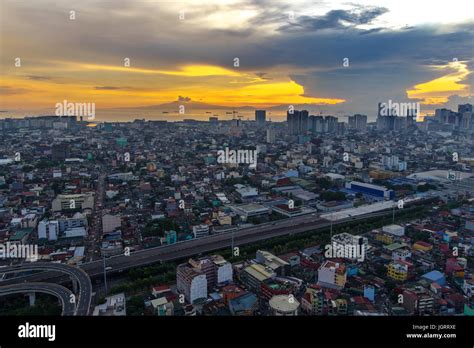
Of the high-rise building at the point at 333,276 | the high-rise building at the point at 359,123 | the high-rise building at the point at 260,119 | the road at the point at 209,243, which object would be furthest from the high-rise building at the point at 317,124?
the high-rise building at the point at 333,276

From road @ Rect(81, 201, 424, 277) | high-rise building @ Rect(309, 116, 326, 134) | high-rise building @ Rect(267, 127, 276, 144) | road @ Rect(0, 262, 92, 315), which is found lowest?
road @ Rect(81, 201, 424, 277)

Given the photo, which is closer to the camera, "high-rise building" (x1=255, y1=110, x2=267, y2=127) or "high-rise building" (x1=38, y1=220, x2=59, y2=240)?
"high-rise building" (x1=38, y1=220, x2=59, y2=240)

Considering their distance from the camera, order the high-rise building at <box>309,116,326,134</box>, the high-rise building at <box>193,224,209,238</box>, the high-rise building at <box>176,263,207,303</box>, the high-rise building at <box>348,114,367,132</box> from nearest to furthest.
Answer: the high-rise building at <box>176,263,207,303</box>
the high-rise building at <box>193,224,209,238</box>
the high-rise building at <box>348,114,367,132</box>
the high-rise building at <box>309,116,326,134</box>

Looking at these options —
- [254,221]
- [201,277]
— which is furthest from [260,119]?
[201,277]

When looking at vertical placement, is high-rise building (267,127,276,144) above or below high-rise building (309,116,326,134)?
below

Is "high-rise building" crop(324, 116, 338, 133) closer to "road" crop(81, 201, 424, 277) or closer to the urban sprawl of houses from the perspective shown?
the urban sprawl of houses

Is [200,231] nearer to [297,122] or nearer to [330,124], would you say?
[297,122]

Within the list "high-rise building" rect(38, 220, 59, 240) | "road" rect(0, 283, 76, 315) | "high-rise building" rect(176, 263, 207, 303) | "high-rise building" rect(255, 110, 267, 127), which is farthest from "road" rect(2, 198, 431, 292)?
"high-rise building" rect(255, 110, 267, 127)
